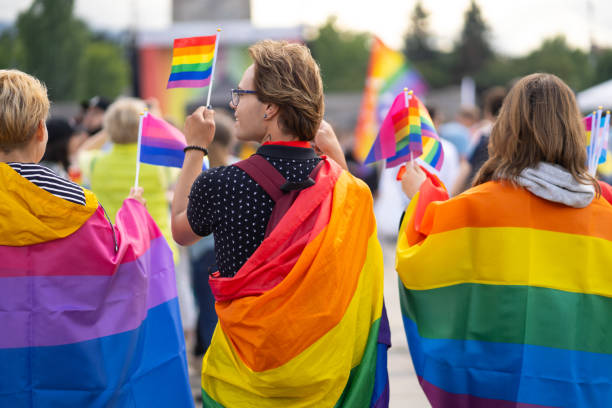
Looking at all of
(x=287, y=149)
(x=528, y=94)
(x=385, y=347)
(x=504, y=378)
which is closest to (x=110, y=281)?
(x=287, y=149)

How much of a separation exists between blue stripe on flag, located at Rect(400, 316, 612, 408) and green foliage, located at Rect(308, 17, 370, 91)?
277 ft

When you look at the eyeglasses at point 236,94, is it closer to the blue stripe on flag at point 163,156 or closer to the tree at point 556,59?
the blue stripe on flag at point 163,156

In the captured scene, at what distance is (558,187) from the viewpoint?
264 centimetres

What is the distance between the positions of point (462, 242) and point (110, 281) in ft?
4.48

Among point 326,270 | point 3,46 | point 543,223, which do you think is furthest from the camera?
point 3,46

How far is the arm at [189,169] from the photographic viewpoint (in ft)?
9.05

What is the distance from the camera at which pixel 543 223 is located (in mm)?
2684

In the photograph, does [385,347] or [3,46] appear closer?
[385,347]

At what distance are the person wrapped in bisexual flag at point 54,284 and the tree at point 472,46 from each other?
9025cm

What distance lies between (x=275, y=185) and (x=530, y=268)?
1.01m

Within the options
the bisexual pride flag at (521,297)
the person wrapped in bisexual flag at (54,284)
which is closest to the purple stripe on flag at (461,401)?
the bisexual pride flag at (521,297)

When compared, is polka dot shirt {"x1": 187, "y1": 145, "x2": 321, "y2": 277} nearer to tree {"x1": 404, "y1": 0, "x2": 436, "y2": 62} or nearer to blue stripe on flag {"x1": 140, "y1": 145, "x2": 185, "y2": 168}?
blue stripe on flag {"x1": 140, "y1": 145, "x2": 185, "y2": 168}

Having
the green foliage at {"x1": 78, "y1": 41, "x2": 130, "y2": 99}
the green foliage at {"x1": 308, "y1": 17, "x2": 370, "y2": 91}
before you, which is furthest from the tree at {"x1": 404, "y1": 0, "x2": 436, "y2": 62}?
the green foliage at {"x1": 78, "y1": 41, "x2": 130, "y2": 99}

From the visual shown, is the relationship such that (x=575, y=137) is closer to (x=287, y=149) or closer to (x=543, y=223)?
(x=543, y=223)
